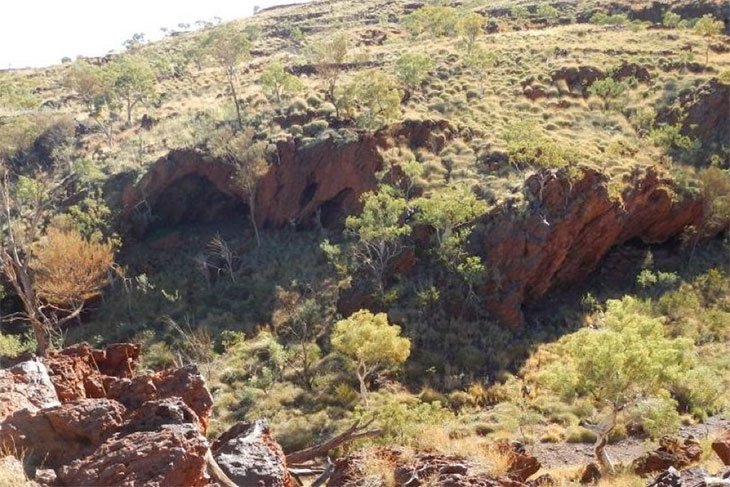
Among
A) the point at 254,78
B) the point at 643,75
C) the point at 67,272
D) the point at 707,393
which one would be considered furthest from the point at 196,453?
the point at 254,78

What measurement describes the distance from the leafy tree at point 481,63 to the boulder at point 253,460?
1481 inches

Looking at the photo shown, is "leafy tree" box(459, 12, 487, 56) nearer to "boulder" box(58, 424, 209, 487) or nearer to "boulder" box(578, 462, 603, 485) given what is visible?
"boulder" box(578, 462, 603, 485)

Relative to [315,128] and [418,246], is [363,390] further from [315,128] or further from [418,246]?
[315,128]

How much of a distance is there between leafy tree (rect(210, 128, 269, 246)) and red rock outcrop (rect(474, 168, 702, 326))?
13.2 meters

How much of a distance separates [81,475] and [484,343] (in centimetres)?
2027

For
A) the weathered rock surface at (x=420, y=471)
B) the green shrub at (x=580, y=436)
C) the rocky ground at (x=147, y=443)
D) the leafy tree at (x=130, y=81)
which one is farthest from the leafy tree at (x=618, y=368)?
the leafy tree at (x=130, y=81)

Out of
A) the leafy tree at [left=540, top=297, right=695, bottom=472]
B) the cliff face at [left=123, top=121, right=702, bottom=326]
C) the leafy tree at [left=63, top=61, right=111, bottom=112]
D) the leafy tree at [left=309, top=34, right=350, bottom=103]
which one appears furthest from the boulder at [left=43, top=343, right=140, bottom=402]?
the leafy tree at [left=63, top=61, right=111, bottom=112]

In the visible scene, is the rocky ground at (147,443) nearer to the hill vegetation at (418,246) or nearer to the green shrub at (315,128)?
the hill vegetation at (418,246)

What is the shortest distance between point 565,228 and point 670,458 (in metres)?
16.1

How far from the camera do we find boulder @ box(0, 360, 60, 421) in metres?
7.68

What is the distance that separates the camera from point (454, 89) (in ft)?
138

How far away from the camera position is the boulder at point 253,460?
7523 mm

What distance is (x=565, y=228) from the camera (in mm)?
27266

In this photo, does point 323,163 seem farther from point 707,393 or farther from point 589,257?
point 707,393
